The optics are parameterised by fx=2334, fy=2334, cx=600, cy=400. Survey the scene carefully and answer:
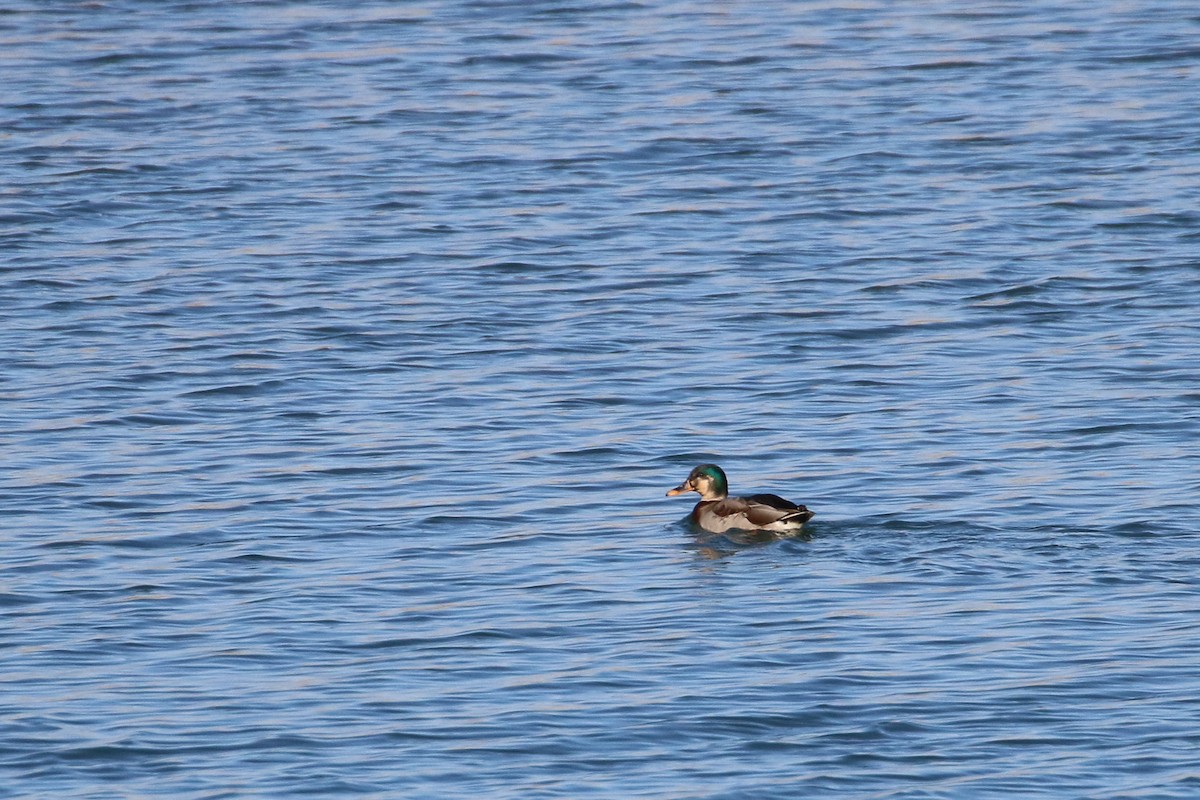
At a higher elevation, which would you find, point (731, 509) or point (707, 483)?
point (707, 483)

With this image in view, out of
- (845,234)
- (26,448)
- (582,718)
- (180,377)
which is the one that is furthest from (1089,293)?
(582,718)

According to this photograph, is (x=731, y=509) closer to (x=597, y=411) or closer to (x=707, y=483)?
(x=707, y=483)

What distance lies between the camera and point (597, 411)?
19.6 m

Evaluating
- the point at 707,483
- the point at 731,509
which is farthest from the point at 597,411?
the point at 731,509

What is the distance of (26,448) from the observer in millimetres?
18625

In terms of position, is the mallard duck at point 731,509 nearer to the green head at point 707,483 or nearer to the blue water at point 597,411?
the green head at point 707,483

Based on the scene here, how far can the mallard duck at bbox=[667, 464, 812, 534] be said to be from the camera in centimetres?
1584

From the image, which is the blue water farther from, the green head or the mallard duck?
the green head

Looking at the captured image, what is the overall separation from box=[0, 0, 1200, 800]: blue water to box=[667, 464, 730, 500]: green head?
37cm

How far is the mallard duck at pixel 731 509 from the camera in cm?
1584

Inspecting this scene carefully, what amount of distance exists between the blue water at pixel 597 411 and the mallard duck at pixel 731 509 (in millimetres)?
182

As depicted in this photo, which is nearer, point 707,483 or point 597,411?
point 707,483

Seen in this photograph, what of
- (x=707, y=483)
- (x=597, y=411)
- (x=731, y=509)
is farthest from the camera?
(x=597, y=411)

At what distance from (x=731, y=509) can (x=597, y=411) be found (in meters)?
3.56
